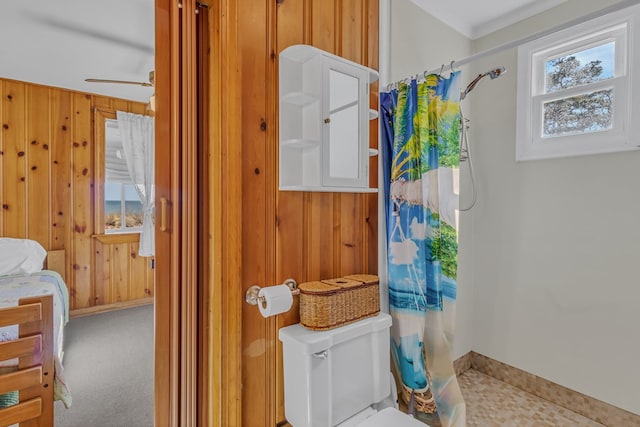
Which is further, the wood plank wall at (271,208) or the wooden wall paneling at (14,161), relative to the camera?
the wooden wall paneling at (14,161)

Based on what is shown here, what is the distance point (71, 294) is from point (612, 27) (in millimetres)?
4915

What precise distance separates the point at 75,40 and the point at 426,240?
9.51 ft

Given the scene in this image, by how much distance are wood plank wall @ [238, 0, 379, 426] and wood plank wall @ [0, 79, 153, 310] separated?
3210mm

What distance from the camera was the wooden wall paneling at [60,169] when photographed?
329cm

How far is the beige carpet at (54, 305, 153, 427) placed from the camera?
185 cm

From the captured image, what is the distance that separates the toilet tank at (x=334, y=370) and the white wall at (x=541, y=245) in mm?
1144

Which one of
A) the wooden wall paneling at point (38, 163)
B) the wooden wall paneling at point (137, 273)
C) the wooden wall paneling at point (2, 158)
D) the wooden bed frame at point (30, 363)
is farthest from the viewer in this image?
the wooden wall paneling at point (137, 273)

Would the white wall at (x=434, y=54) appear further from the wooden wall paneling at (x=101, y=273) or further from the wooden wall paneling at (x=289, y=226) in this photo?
the wooden wall paneling at (x=101, y=273)

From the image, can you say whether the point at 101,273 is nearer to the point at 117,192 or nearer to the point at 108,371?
the point at 117,192

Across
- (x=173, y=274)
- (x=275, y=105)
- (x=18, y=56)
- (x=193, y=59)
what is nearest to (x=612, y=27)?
(x=275, y=105)

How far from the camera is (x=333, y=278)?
1.48 metres

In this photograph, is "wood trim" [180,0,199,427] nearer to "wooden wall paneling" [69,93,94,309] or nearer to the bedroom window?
"wooden wall paneling" [69,93,94,309]

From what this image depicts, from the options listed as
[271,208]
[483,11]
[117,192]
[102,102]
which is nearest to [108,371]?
[271,208]

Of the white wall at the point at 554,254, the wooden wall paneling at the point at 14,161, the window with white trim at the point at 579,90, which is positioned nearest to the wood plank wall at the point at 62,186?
the wooden wall paneling at the point at 14,161
